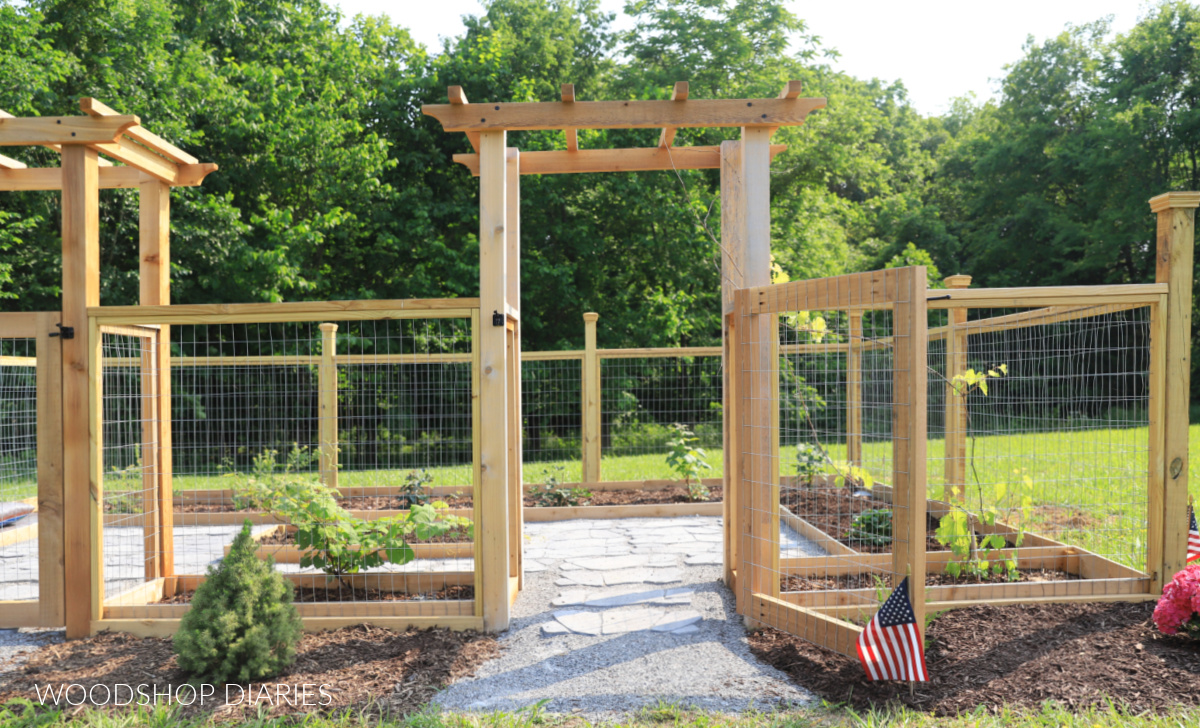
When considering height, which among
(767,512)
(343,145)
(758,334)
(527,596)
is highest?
(343,145)

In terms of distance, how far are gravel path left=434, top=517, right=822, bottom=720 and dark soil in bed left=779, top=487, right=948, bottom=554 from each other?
0.32 meters

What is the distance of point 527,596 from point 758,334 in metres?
2.25

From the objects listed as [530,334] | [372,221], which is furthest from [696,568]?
[372,221]

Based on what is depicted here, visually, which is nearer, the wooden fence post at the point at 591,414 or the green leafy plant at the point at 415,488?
the green leafy plant at the point at 415,488

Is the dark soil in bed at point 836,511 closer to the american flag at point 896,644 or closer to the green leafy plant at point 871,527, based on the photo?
the green leafy plant at point 871,527

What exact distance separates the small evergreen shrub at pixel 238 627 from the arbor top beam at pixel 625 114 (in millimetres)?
2389

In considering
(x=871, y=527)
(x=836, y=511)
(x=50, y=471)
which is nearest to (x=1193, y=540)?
(x=871, y=527)

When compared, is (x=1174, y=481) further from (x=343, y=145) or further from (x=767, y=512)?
(x=343, y=145)

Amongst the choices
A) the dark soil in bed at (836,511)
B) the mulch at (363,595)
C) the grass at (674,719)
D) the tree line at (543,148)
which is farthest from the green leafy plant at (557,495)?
the tree line at (543,148)

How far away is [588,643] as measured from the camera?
13.1ft

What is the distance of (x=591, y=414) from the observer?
860 cm

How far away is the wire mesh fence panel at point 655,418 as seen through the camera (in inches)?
413

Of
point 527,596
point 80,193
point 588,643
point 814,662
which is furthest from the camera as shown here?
point 527,596

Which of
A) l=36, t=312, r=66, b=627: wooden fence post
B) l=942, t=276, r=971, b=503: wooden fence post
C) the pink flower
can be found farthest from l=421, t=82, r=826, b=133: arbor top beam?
the pink flower
